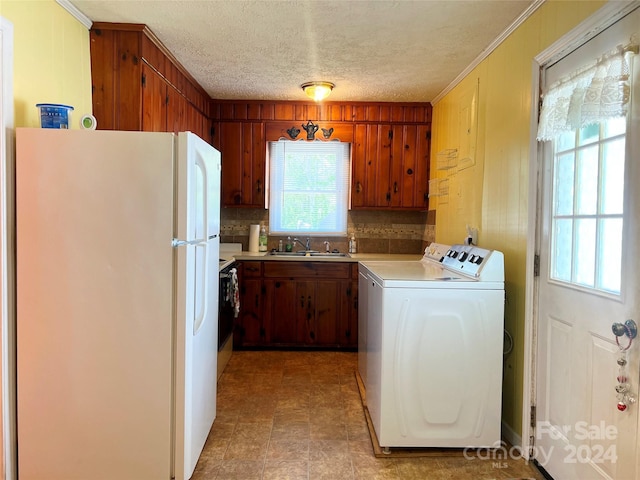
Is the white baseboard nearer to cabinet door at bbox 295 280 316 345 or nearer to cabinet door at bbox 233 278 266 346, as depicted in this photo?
cabinet door at bbox 295 280 316 345

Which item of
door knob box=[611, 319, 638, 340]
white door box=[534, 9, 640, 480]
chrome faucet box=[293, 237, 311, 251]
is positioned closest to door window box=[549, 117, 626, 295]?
white door box=[534, 9, 640, 480]

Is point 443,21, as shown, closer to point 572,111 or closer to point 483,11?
point 483,11

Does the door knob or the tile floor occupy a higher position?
the door knob

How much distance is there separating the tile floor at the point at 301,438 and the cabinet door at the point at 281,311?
0.52 metres

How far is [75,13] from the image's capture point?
2182 millimetres

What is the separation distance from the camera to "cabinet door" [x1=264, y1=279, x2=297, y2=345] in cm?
379

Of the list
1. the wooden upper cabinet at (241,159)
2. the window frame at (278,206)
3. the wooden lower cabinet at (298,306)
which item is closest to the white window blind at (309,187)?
the window frame at (278,206)

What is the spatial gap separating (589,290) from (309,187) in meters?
2.93

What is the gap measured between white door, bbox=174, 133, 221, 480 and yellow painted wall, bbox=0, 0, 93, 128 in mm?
794

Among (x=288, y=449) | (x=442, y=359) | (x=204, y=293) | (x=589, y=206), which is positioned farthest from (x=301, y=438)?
(x=589, y=206)

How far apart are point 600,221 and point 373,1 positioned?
59.1 inches

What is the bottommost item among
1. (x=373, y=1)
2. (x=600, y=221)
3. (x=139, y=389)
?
(x=139, y=389)

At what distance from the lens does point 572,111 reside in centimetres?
170

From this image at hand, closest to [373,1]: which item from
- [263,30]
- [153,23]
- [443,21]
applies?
[443,21]
